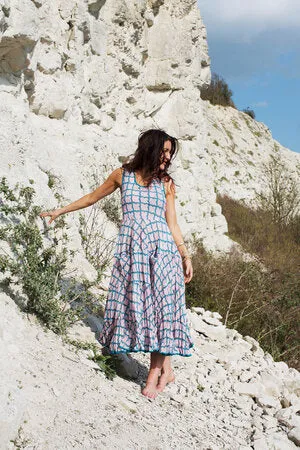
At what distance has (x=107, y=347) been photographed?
379 centimetres

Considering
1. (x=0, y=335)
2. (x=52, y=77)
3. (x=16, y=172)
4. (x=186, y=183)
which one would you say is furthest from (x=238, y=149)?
(x=0, y=335)

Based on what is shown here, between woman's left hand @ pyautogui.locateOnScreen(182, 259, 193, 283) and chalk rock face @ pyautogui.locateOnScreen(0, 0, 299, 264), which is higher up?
chalk rock face @ pyautogui.locateOnScreen(0, 0, 299, 264)

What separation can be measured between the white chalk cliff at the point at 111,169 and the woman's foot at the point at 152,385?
9 cm

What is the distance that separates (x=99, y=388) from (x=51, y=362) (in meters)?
0.33

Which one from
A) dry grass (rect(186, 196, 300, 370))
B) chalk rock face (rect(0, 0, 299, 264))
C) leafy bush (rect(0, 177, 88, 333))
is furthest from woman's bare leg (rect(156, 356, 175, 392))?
dry grass (rect(186, 196, 300, 370))

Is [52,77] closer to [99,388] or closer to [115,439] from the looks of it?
[99,388]

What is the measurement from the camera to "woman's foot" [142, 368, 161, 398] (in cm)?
357

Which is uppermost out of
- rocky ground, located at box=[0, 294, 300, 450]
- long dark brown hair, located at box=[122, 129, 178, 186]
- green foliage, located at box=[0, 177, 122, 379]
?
long dark brown hair, located at box=[122, 129, 178, 186]

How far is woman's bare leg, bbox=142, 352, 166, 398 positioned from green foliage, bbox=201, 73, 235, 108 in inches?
1013

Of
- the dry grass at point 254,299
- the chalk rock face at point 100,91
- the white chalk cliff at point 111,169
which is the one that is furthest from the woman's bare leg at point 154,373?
the dry grass at point 254,299

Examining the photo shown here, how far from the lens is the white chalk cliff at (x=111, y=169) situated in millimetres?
2875

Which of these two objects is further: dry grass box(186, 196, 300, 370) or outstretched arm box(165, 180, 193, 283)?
dry grass box(186, 196, 300, 370)

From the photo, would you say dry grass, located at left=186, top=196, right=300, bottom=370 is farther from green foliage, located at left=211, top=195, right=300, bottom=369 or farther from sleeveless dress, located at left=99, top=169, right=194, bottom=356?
sleeveless dress, located at left=99, top=169, right=194, bottom=356

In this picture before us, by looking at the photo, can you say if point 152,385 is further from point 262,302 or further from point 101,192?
point 262,302
